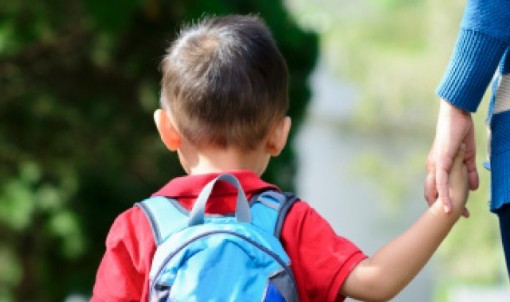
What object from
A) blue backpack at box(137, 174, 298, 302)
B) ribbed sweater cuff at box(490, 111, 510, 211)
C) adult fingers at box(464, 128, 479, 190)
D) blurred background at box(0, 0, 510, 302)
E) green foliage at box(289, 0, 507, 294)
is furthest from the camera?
green foliage at box(289, 0, 507, 294)

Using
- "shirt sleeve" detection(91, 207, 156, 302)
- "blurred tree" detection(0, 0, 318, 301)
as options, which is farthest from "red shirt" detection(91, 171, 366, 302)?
"blurred tree" detection(0, 0, 318, 301)

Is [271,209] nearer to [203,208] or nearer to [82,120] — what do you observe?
[203,208]

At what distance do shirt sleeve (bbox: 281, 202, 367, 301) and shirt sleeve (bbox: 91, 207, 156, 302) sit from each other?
0.31m

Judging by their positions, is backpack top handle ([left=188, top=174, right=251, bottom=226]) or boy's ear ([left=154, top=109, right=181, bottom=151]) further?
boy's ear ([left=154, top=109, right=181, bottom=151])

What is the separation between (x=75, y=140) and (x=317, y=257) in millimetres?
5439

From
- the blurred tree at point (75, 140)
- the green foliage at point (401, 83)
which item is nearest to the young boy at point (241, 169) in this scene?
the blurred tree at point (75, 140)

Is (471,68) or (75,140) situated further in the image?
(75,140)

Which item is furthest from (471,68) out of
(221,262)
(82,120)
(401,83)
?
(401,83)

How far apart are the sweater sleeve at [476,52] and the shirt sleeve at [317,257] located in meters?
0.40

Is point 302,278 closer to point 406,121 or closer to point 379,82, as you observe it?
point 379,82

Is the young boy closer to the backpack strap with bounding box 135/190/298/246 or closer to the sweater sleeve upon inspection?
the backpack strap with bounding box 135/190/298/246

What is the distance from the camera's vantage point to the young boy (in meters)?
2.55

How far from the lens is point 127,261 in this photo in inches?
103

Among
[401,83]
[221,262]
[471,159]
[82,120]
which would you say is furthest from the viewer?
[401,83]
